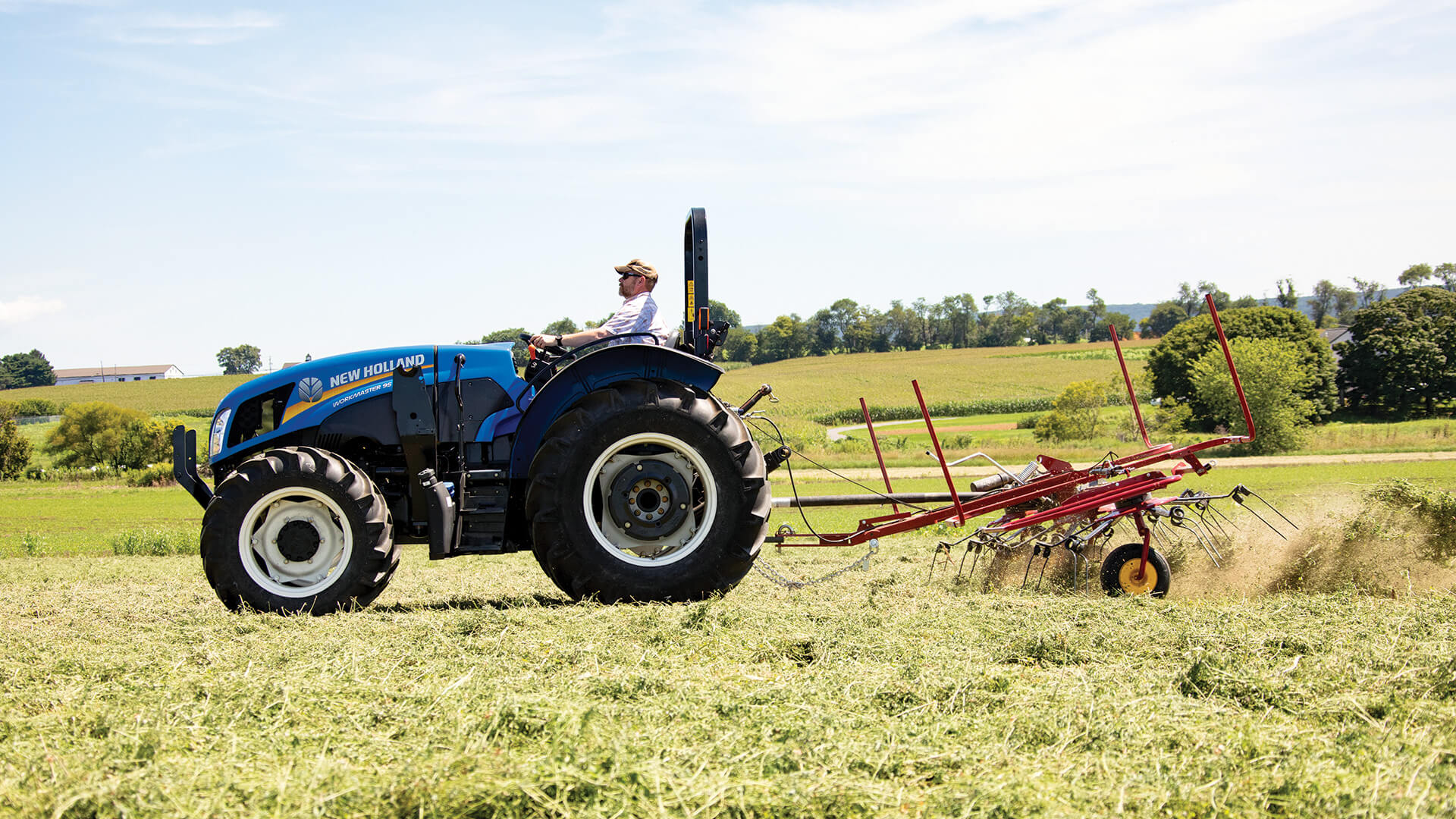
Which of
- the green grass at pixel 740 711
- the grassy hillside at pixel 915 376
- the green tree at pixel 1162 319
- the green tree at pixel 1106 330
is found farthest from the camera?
the green tree at pixel 1162 319

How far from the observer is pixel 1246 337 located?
52.0 m

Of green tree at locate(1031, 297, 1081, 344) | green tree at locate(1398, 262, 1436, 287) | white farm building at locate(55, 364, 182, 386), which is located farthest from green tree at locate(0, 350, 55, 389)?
green tree at locate(1398, 262, 1436, 287)

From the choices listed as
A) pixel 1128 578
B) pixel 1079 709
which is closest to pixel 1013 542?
pixel 1128 578

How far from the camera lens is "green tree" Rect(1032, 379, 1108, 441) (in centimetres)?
4022

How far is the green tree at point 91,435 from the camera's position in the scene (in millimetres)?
40406

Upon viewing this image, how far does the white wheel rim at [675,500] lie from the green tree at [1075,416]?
3693 centimetres

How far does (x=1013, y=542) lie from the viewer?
6207 millimetres

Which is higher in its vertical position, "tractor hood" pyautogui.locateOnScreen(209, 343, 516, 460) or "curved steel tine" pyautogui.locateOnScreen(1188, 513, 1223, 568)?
"tractor hood" pyautogui.locateOnScreen(209, 343, 516, 460)

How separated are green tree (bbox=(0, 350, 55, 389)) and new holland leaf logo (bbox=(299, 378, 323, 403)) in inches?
3365

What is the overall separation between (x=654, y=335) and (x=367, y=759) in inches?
123

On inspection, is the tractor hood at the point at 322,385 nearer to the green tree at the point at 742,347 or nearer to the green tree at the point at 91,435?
the green tree at the point at 91,435

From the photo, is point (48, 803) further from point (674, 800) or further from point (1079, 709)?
point (1079, 709)

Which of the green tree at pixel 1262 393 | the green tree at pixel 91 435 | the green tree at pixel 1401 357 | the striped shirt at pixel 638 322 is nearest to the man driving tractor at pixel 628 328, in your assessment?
the striped shirt at pixel 638 322

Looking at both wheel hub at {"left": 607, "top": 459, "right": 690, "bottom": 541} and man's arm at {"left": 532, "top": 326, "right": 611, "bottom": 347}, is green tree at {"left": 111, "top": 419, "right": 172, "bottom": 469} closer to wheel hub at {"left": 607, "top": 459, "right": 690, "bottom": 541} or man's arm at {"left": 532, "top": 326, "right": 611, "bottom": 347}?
man's arm at {"left": 532, "top": 326, "right": 611, "bottom": 347}
